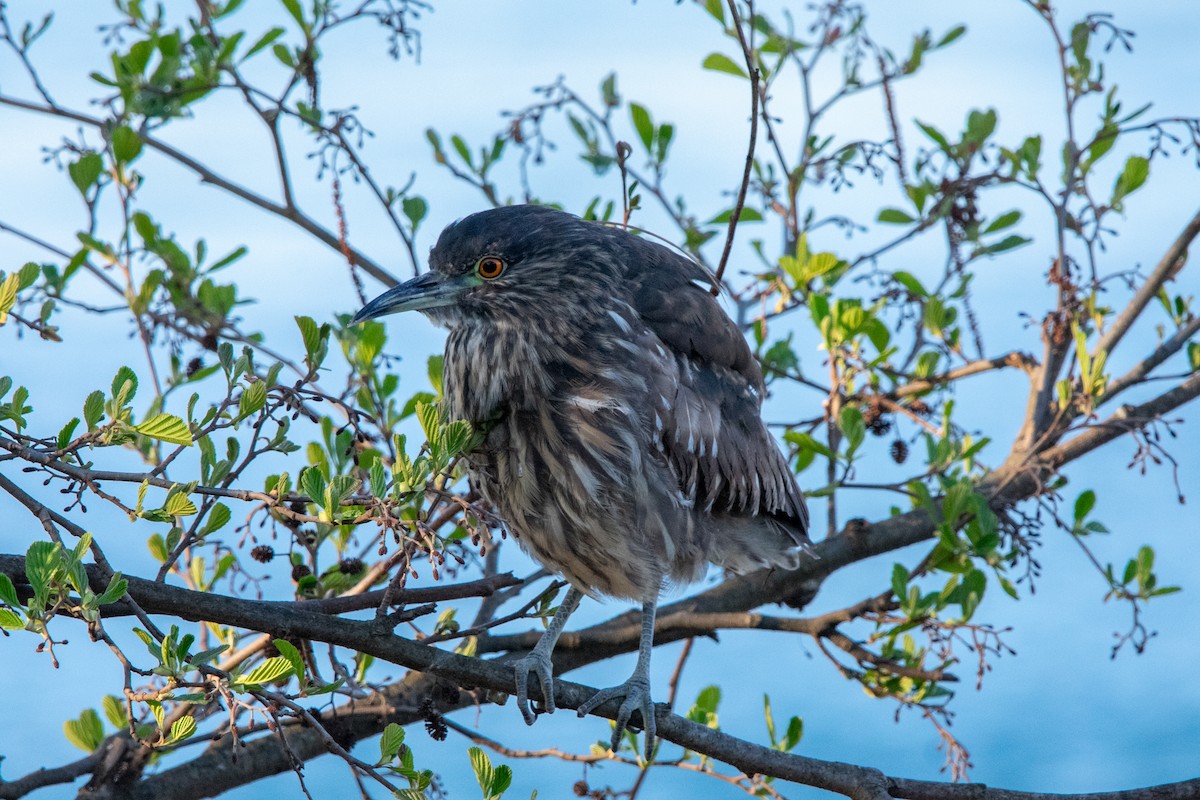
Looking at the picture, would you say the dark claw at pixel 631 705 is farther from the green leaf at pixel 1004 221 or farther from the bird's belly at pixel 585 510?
the green leaf at pixel 1004 221

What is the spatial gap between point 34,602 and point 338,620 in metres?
0.67

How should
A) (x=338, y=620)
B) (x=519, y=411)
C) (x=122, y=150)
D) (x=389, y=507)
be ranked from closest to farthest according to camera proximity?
(x=389, y=507) → (x=338, y=620) → (x=519, y=411) → (x=122, y=150)

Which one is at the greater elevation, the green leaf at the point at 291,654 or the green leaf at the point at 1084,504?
the green leaf at the point at 1084,504

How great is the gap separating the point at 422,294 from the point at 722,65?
5.04 ft

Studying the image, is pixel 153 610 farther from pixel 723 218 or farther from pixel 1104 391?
pixel 1104 391

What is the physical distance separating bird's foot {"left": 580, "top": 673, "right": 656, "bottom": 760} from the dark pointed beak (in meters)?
1.21

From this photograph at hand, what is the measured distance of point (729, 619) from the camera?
4.00 metres

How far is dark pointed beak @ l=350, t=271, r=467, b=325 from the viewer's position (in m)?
3.32

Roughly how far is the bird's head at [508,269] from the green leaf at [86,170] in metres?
1.06

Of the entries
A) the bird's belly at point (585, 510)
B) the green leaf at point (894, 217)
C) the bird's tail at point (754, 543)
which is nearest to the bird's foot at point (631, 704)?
the bird's belly at point (585, 510)

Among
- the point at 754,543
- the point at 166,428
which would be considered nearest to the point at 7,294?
the point at 166,428

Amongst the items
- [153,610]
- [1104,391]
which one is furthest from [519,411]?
[1104,391]

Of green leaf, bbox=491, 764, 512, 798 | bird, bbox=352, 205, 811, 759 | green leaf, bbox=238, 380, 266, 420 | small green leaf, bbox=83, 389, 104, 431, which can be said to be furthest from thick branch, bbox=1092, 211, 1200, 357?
small green leaf, bbox=83, 389, 104, 431

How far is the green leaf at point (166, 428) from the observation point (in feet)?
7.54
